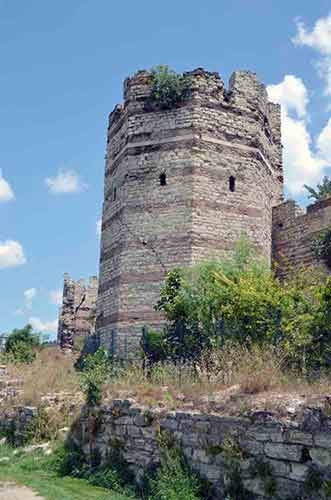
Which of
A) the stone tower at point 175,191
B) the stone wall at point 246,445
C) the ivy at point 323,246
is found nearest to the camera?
the stone wall at point 246,445

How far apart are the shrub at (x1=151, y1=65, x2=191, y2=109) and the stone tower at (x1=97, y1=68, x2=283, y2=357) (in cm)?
22

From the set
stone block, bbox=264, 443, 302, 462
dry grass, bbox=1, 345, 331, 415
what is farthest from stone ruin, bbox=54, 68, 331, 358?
stone block, bbox=264, 443, 302, 462

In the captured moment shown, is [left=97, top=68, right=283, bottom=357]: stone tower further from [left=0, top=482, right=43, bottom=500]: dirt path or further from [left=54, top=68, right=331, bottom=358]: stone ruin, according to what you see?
[left=0, top=482, right=43, bottom=500]: dirt path

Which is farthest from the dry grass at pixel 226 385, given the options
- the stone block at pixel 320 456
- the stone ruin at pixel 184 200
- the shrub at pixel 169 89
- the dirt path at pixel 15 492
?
the shrub at pixel 169 89

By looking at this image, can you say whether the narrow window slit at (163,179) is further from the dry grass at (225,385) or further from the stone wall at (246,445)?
the stone wall at (246,445)

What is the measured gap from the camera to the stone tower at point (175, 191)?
52.2ft

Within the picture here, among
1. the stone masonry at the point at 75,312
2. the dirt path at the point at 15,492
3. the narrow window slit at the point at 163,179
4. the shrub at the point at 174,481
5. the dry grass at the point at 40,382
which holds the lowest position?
the dirt path at the point at 15,492

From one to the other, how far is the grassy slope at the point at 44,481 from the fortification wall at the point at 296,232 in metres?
9.40

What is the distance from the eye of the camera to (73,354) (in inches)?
969

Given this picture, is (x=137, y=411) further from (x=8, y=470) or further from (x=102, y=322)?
(x=102, y=322)

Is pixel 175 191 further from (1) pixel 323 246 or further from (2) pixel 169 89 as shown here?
(1) pixel 323 246

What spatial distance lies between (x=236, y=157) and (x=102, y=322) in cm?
642

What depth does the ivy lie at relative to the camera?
52.9 feet

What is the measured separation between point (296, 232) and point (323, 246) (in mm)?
1388
